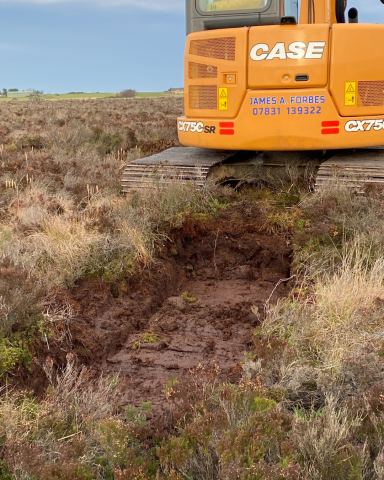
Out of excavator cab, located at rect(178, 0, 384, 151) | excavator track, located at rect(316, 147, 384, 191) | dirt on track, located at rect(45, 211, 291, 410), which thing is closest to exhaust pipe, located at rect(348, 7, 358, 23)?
excavator cab, located at rect(178, 0, 384, 151)

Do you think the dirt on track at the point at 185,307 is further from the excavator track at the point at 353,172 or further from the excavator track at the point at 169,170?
the excavator track at the point at 353,172

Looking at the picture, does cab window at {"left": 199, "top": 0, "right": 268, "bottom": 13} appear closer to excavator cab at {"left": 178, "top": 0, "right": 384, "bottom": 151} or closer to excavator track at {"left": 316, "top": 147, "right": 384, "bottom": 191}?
excavator cab at {"left": 178, "top": 0, "right": 384, "bottom": 151}

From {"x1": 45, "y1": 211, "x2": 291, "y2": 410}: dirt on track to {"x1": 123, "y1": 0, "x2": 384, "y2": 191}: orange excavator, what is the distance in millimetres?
1249

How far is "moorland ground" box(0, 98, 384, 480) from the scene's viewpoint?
107 inches

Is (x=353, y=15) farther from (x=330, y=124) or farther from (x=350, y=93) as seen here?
(x=330, y=124)

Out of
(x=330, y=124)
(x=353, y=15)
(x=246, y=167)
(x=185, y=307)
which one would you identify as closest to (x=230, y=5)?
(x=330, y=124)

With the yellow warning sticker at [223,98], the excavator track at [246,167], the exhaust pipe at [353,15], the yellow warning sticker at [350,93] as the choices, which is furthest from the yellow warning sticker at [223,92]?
the exhaust pipe at [353,15]

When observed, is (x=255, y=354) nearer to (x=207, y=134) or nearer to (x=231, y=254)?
(x=231, y=254)

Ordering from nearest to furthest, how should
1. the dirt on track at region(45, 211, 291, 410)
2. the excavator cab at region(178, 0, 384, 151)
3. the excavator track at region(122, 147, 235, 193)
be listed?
the dirt on track at region(45, 211, 291, 410), the excavator cab at region(178, 0, 384, 151), the excavator track at region(122, 147, 235, 193)

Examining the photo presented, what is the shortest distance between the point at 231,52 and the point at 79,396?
5.24 meters

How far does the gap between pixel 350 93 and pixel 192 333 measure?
4042 mm

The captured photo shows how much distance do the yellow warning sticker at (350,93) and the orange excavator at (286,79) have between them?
0.5 inches

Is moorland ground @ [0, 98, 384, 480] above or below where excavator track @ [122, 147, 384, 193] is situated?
below

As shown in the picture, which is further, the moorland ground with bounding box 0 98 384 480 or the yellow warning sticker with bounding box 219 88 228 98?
the yellow warning sticker with bounding box 219 88 228 98
